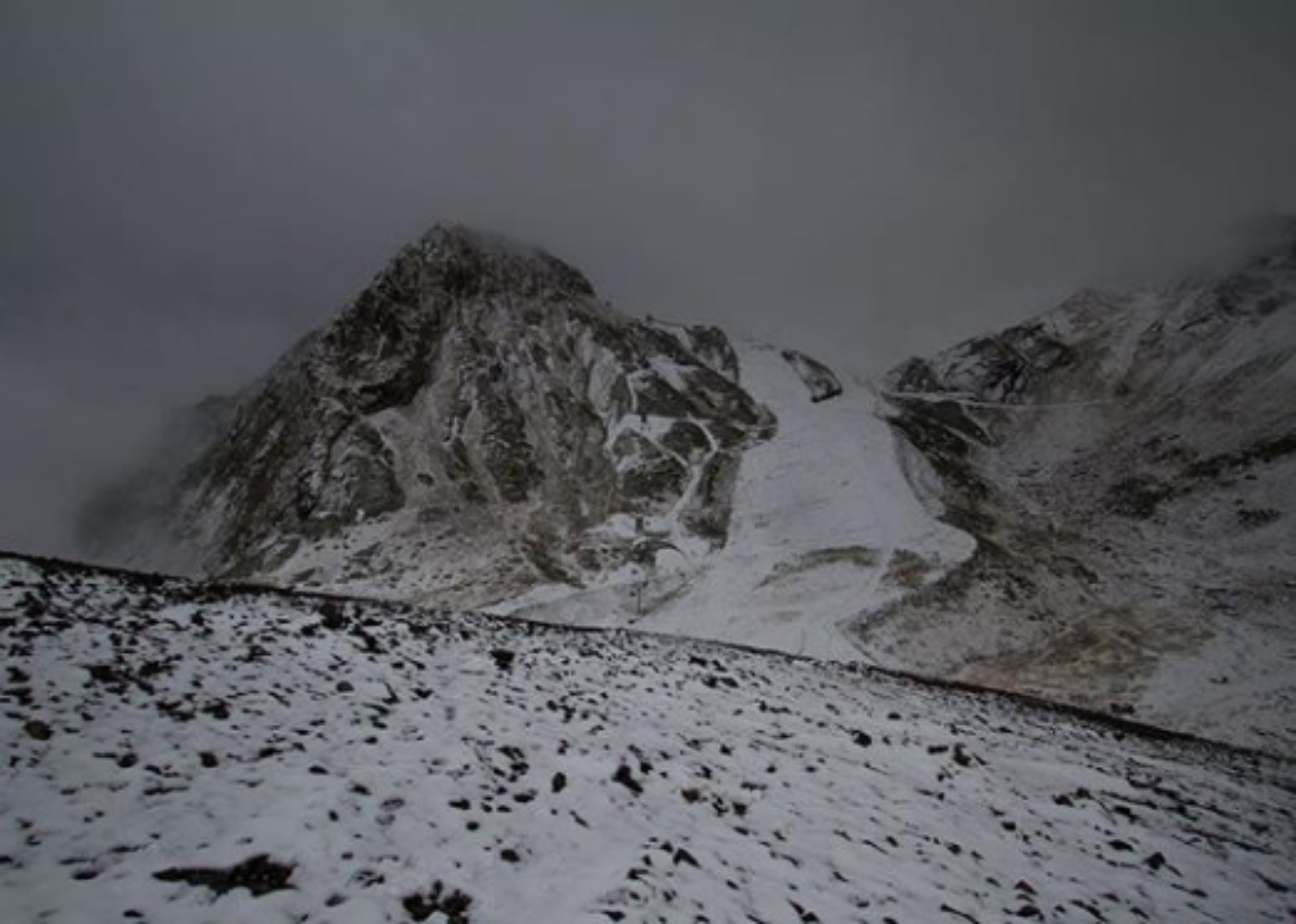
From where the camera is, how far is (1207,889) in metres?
11.0

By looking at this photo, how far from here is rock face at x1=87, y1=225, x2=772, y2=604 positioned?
75.9m

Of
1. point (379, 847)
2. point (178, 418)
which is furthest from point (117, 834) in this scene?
point (178, 418)

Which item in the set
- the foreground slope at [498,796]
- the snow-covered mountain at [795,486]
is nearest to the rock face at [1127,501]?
the snow-covered mountain at [795,486]

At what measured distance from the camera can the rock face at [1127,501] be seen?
43.0 metres

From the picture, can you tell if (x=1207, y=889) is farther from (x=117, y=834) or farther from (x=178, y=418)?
(x=178, y=418)

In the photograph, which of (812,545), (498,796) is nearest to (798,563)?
(812,545)

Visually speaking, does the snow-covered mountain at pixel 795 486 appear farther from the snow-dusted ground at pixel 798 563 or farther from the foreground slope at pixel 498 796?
the foreground slope at pixel 498 796

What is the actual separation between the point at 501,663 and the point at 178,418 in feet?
730

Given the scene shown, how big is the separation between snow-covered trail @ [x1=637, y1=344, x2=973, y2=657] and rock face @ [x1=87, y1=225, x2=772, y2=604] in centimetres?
604

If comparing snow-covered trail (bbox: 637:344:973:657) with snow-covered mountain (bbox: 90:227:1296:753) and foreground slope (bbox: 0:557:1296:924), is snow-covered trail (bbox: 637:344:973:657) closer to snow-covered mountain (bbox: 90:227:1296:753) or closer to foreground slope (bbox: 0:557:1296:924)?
snow-covered mountain (bbox: 90:227:1296:753)

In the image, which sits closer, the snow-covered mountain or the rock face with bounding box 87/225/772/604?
the snow-covered mountain

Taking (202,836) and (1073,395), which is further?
(1073,395)

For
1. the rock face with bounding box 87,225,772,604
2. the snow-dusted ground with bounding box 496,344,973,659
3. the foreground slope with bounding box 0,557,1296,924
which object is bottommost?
the foreground slope with bounding box 0,557,1296,924

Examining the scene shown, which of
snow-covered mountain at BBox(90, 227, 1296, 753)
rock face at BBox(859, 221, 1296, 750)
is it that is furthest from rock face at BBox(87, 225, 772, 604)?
rock face at BBox(859, 221, 1296, 750)
